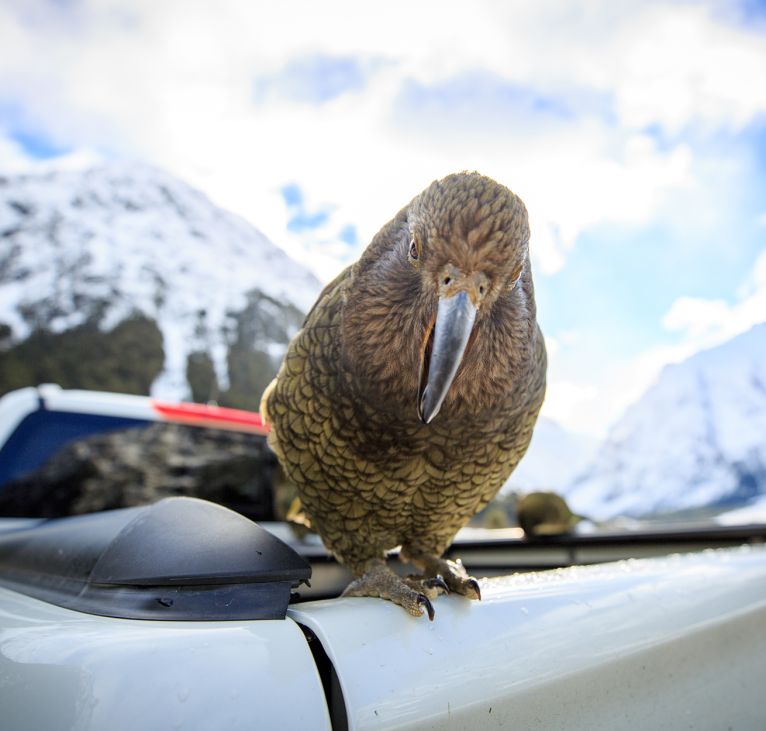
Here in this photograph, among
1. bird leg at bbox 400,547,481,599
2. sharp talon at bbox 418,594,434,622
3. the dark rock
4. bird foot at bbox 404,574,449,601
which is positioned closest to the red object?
the dark rock

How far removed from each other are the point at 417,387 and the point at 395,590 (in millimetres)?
508

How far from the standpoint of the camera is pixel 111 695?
0.72 meters

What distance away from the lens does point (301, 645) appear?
0.89 meters

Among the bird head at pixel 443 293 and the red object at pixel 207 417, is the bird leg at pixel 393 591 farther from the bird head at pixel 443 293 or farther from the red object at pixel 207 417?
the red object at pixel 207 417

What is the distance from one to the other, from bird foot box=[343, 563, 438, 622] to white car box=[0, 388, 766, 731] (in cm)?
4

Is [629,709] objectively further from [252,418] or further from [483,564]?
[252,418]

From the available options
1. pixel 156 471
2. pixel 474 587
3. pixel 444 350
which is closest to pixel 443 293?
pixel 444 350

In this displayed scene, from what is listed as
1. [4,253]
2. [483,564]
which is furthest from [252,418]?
[4,253]

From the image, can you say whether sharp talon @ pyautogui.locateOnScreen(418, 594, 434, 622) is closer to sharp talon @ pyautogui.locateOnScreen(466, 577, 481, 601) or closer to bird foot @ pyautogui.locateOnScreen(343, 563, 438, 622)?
bird foot @ pyautogui.locateOnScreen(343, 563, 438, 622)

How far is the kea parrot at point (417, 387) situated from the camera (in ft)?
4.84

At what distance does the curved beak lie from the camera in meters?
1.35

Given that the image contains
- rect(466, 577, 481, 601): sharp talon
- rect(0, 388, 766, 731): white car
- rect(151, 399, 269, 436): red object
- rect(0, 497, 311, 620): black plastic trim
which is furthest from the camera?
rect(151, 399, 269, 436): red object

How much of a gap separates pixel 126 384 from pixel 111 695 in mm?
29004

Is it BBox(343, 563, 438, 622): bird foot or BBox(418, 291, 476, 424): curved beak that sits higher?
BBox(418, 291, 476, 424): curved beak
